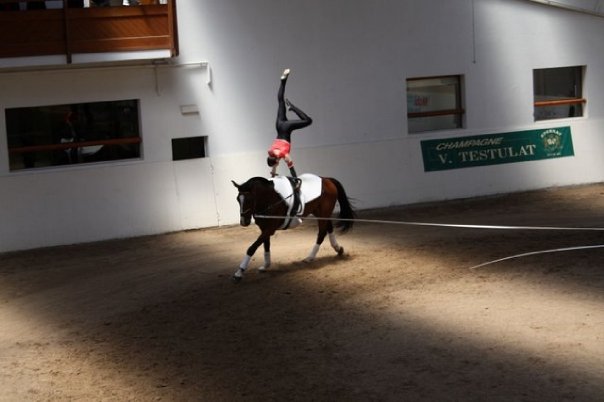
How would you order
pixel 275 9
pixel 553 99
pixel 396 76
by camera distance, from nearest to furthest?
pixel 275 9 < pixel 396 76 < pixel 553 99

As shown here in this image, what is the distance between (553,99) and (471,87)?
2.50 m

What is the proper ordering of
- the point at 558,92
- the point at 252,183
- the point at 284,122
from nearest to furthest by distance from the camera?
the point at 252,183
the point at 284,122
the point at 558,92

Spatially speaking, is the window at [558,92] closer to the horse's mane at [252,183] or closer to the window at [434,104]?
the window at [434,104]

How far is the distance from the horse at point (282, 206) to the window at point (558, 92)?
896cm

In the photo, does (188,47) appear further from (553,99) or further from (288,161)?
(553,99)

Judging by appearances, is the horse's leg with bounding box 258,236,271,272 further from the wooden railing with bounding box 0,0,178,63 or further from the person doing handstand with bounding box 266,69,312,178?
the wooden railing with bounding box 0,0,178,63

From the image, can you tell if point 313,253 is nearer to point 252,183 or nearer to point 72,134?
point 252,183

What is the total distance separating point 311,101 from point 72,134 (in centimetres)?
480

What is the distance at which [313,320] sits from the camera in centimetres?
1209

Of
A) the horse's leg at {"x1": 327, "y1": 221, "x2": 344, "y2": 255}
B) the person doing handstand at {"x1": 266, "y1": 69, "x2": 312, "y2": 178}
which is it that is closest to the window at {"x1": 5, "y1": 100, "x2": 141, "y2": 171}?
the person doing handstand at {"x1": 266, "y1": 69, "x2": 312, "y2": 178}

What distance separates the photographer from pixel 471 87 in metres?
21.5

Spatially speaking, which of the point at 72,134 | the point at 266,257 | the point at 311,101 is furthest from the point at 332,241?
the point at 72,134

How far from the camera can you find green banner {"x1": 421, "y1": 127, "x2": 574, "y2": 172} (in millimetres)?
21203

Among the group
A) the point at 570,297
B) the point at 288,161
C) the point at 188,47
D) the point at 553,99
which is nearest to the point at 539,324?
the point at 570,297
